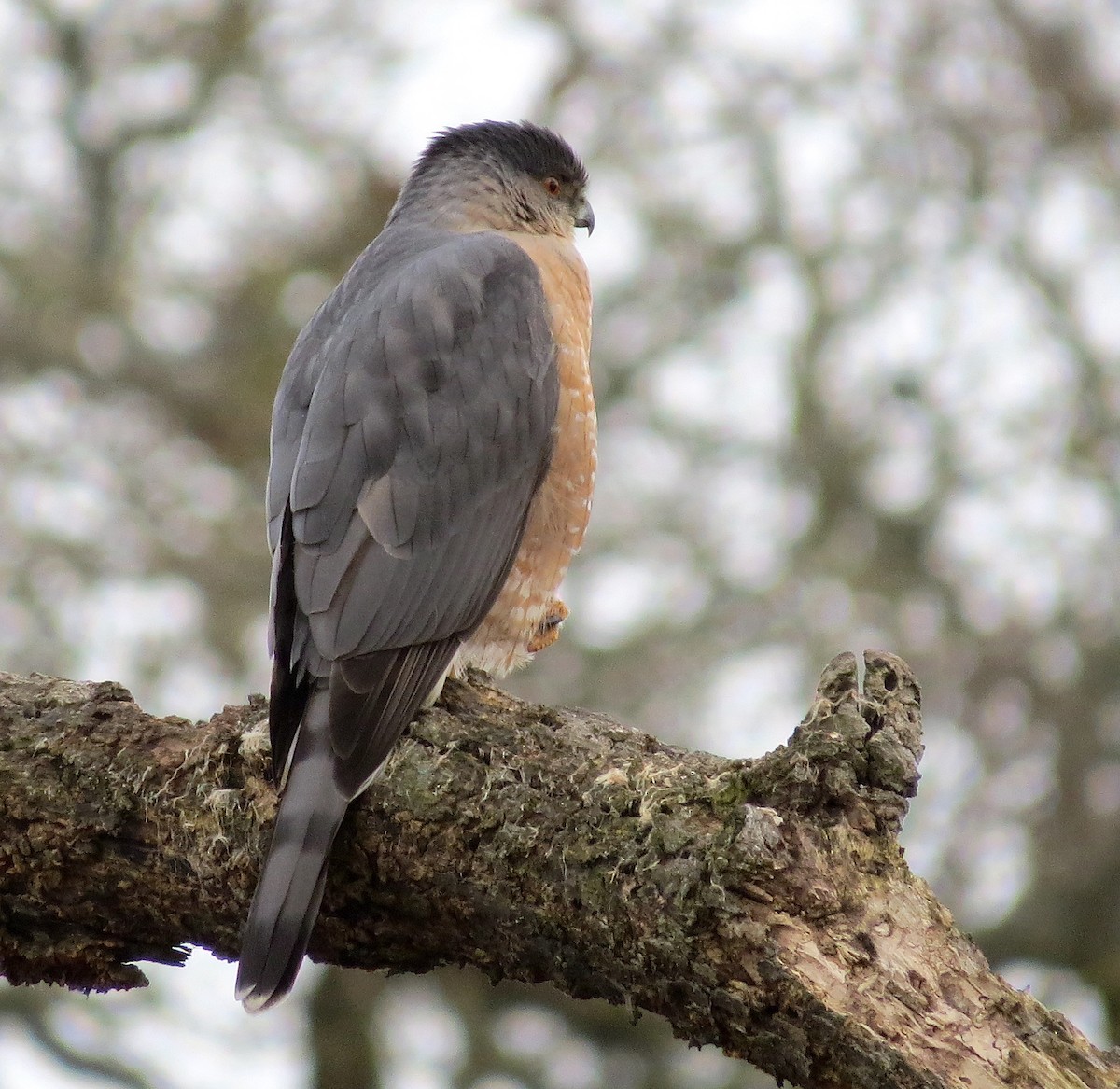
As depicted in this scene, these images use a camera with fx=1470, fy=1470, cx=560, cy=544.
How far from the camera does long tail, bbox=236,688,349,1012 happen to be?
3.13 meters

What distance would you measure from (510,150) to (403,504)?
2.17m

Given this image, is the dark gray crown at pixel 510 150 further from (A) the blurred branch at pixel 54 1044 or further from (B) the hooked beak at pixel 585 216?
(A) the blurred branch at pixel 54 1044

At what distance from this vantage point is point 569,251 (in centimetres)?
555

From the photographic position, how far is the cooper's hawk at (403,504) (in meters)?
3.36

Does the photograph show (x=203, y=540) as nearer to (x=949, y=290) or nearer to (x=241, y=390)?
(x=241, y=390)

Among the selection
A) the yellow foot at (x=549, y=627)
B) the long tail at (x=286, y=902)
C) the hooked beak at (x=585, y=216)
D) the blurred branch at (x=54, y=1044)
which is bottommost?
the long tail at (x=286, y=902)

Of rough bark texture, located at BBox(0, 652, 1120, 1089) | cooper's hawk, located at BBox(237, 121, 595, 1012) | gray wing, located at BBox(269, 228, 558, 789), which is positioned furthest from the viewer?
gray wing, located at BBox(269, 228, 558, 789)

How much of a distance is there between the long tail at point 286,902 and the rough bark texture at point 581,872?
0.11 metres

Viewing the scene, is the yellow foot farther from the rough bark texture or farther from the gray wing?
the rough bark texture

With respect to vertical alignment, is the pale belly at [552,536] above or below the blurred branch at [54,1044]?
above

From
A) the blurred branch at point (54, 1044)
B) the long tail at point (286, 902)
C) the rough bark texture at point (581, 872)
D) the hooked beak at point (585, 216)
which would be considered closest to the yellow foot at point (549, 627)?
the rough bark texture at point (581, 872)

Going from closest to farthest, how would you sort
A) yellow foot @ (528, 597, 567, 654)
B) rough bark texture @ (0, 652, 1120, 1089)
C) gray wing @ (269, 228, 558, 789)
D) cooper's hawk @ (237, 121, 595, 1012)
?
1. rough bark texture @ (0, 652, 1120, 1089)
2. cooper's hawk @ (237, 121, 595, 1012)
3. gray wing @ (269, 228, 558, 789)
4. yellow foot @ (528, 597, 567, 654)

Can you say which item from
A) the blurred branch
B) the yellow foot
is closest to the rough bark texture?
the yellow foot

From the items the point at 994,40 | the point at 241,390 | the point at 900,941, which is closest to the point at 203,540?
the point at 241,390
